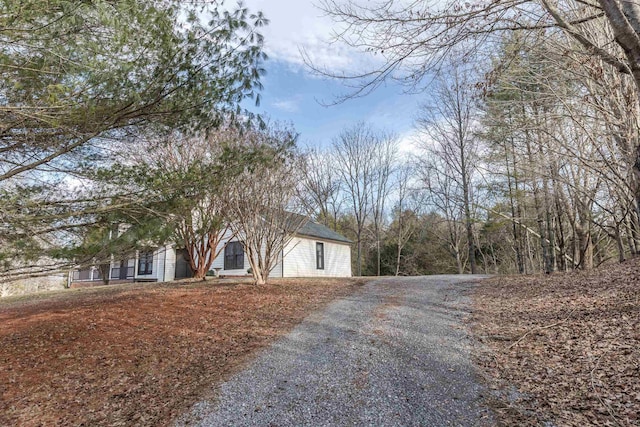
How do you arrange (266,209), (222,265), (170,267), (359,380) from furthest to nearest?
(170,267), (222,265), (266,209), (359,380)

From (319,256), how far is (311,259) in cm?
91

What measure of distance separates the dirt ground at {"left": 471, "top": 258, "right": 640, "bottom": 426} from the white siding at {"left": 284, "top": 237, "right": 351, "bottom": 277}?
9.05 meters

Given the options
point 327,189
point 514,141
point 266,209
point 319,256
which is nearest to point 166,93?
point 266,209

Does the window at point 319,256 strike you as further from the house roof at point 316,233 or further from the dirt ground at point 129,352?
the dirt ground at point 129,352

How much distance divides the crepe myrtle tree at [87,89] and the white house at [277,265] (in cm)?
948

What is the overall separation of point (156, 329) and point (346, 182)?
21303 millimetres

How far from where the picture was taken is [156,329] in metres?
6.22

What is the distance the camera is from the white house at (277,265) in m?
16.0

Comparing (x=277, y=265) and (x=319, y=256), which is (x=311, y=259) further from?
(x=277, y=265)

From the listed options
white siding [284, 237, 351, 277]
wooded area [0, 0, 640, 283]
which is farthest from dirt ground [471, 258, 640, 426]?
white siding [284, 237, 351, 277]

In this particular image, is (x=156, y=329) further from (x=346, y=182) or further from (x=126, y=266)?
(x=346, y=182)

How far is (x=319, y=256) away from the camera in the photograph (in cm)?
1814

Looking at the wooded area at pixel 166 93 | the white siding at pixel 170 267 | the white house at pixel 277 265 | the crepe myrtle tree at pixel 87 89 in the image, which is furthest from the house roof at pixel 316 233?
the crepe myrtle tree at pixel 87 89

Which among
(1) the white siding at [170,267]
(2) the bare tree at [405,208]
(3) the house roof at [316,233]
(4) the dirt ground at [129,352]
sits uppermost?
(2) the bare tree at [405,208]
